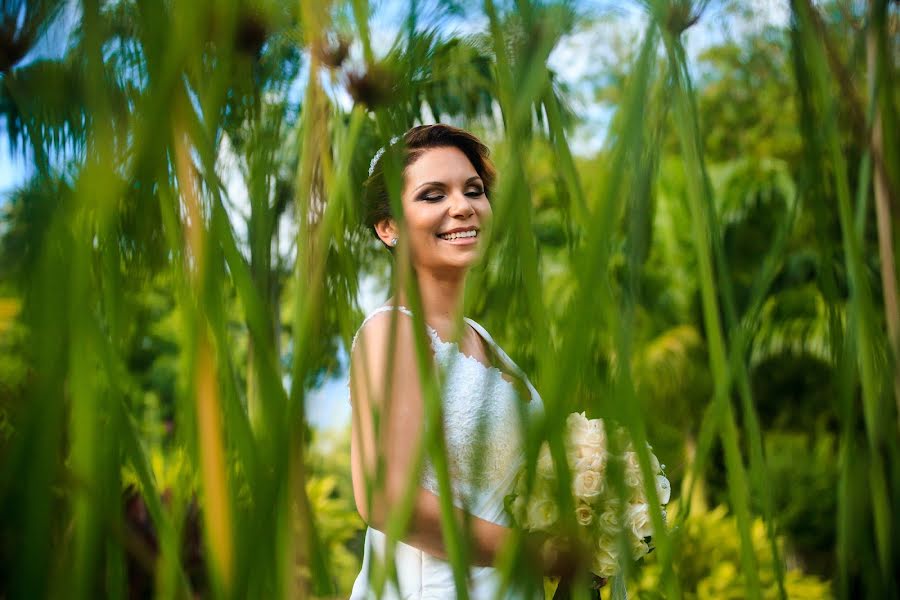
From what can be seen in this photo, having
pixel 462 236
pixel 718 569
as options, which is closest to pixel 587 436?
pixel 462 236

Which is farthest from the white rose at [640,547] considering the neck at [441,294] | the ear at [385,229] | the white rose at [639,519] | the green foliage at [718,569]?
the green foliage at [718,569]

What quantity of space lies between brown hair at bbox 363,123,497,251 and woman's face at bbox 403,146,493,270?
0.01 meters

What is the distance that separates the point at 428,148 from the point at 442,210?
0.08 metres

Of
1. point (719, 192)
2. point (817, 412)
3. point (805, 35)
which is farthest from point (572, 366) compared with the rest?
point (817, 412)

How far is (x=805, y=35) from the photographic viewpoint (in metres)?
0.29

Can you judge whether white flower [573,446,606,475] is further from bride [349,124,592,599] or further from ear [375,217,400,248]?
ear [375,217,400,248]

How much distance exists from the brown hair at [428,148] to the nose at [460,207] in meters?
0.04

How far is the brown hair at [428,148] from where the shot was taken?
0.94 metres

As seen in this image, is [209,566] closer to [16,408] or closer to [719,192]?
[16,408]

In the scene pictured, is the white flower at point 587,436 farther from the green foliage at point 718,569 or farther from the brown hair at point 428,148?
the green foliage at point 718,569

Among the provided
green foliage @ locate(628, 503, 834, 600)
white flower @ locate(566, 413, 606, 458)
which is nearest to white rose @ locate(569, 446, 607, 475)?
white flower @ locate(566, 413, 606, 458)

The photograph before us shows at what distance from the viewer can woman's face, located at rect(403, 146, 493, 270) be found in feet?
3.00

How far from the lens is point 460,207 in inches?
35.8

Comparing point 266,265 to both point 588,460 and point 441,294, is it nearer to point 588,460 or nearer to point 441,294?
point 588,460
